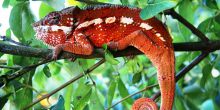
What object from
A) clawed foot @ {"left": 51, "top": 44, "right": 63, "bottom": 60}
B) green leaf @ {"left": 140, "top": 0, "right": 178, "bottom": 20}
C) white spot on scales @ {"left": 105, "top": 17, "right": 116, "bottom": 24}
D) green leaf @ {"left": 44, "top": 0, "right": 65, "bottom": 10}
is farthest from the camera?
green leaf @ {"left": 44, "top": 0, "right": 65, "bottom": 10}

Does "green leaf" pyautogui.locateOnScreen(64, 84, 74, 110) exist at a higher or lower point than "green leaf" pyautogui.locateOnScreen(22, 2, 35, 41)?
lower

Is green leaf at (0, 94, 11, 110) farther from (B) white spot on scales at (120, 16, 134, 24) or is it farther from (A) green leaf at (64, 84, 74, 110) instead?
(B) white spot on scales at (120, 16, 134, 24)

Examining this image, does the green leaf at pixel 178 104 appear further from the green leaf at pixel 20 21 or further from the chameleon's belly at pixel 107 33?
the green leaf at pixel 20 21

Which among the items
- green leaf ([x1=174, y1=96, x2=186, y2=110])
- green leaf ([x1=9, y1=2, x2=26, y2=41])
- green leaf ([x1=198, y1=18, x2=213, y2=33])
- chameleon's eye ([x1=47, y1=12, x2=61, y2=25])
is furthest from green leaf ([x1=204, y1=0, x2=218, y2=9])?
green leaf ([x1=9, y1=2, x2=26, y2=41])

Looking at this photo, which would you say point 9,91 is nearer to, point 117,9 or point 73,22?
point 73,22

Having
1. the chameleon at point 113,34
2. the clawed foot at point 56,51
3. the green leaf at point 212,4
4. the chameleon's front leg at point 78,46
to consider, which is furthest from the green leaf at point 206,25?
the clawed foot at point 56,51

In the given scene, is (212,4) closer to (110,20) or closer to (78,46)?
(110,20)

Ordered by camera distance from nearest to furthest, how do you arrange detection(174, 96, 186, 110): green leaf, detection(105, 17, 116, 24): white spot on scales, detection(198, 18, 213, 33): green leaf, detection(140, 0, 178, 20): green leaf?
1. detection(140, 0, 178, 20): green leaf
2. detection(105, 17, 116, 24): white spot on scales
3. detection(198, 18, 213, 33): green leaf
4. detection(174, 96, 186, 110): green leaf
